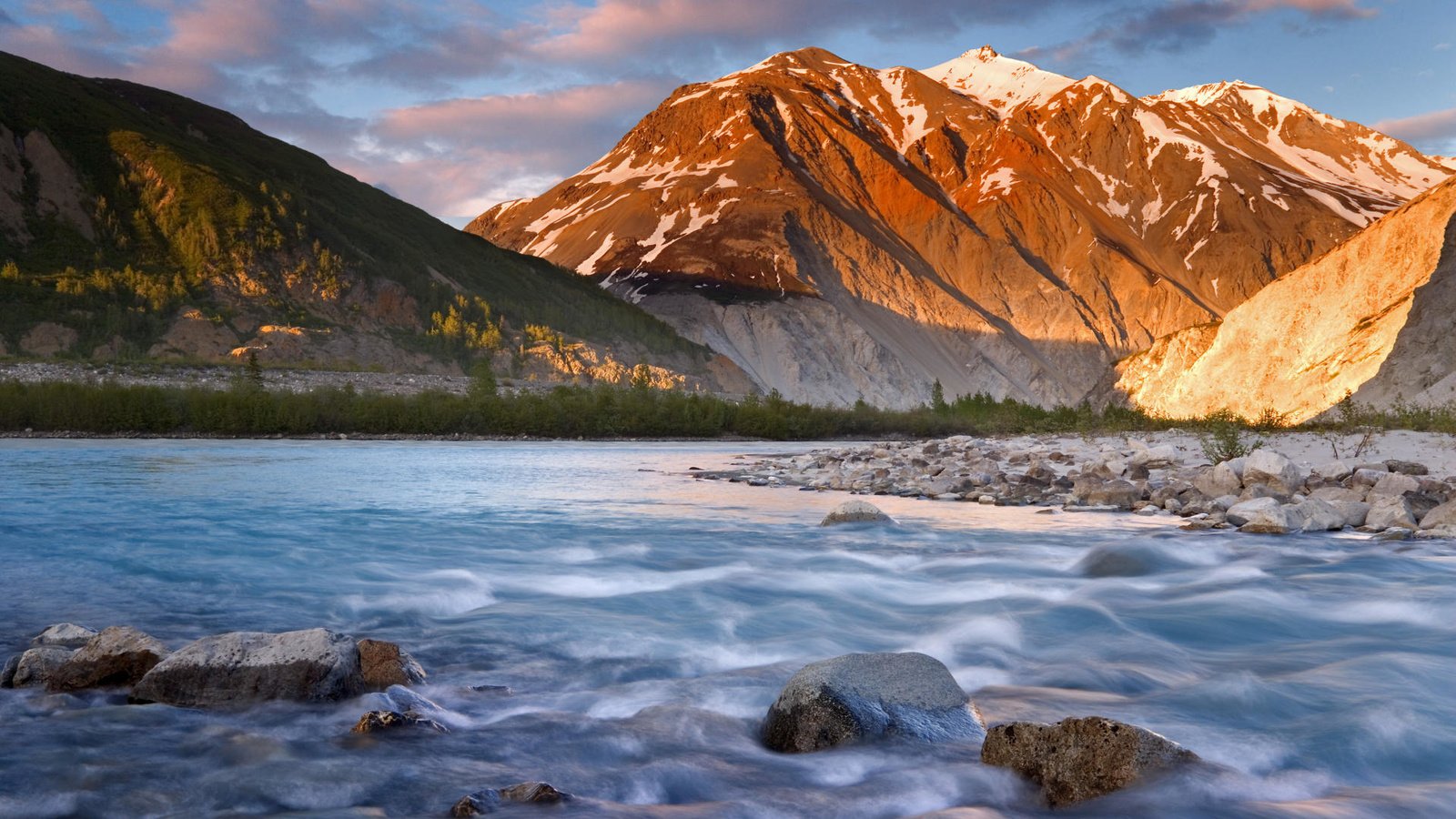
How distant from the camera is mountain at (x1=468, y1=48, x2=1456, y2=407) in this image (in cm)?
11456

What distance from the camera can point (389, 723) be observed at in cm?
516

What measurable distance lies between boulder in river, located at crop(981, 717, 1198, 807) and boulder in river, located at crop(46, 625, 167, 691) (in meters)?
4.78

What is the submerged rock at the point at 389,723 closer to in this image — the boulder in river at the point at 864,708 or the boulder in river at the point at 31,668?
the boulder in river at the point at 864,708

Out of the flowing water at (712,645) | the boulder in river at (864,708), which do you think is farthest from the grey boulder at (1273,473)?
the boulder in river at (864,708)

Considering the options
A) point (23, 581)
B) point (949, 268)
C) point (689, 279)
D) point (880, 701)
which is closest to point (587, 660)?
point (880, 701)

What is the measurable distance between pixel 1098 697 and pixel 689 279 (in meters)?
113

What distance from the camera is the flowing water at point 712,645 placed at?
177 inches

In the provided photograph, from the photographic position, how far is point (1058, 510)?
17.1 meters

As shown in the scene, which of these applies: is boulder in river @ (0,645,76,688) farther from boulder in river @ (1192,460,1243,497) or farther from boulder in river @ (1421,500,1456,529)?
boulder in river @ (1192,460,1243,497)

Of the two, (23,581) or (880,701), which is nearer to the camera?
(880,701)

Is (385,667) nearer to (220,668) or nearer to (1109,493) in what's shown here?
(220,668)

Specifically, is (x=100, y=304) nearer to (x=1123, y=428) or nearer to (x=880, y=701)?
(x=1123, y=428)

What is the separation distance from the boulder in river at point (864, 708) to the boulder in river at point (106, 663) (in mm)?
3642

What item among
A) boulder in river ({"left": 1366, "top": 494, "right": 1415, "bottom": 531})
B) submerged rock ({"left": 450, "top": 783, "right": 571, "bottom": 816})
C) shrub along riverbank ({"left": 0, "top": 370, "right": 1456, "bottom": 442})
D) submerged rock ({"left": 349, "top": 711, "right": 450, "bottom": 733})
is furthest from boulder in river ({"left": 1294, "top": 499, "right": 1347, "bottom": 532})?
shrub along riverbank ({"left": 0, "top": 370, "right": 1456, "bottom": 442})
